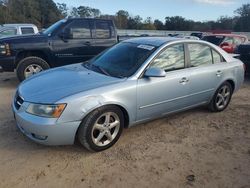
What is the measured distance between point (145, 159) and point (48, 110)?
1.41 meters

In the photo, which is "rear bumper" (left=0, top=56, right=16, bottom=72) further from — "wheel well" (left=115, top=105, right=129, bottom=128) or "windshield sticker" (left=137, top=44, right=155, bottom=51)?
"wheel well" (left=115, top=105, right=129, bottom=128)

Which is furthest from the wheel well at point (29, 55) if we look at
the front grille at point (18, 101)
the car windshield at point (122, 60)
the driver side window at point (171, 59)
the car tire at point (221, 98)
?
the car tire at point (221, 98)

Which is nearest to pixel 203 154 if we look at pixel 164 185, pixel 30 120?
pixel 164 185

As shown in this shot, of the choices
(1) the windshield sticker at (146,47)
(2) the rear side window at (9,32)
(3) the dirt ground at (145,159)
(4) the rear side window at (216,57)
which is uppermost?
(2) the rear side window at (9,32)

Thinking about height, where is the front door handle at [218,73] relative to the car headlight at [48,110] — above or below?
above

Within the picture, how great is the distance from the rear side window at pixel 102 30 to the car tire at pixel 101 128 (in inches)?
200

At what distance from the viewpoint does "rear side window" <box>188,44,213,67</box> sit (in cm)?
514

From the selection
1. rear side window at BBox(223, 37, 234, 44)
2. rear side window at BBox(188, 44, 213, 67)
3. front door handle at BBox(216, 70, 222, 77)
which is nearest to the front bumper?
rear side window at BBox(188, 44, 213, 67)

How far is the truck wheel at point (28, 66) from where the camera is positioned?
7.79 m

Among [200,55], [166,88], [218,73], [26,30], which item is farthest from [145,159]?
[26,30]

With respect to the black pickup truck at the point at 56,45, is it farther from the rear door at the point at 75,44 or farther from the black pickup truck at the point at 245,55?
the black pickup truck at the point at 245,55

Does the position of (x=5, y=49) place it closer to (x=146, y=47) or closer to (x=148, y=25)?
(x=146, y=47)

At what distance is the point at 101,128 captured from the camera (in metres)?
4.02

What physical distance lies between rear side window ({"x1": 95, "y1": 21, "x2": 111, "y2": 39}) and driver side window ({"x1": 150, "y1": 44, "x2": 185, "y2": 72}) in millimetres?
4258
